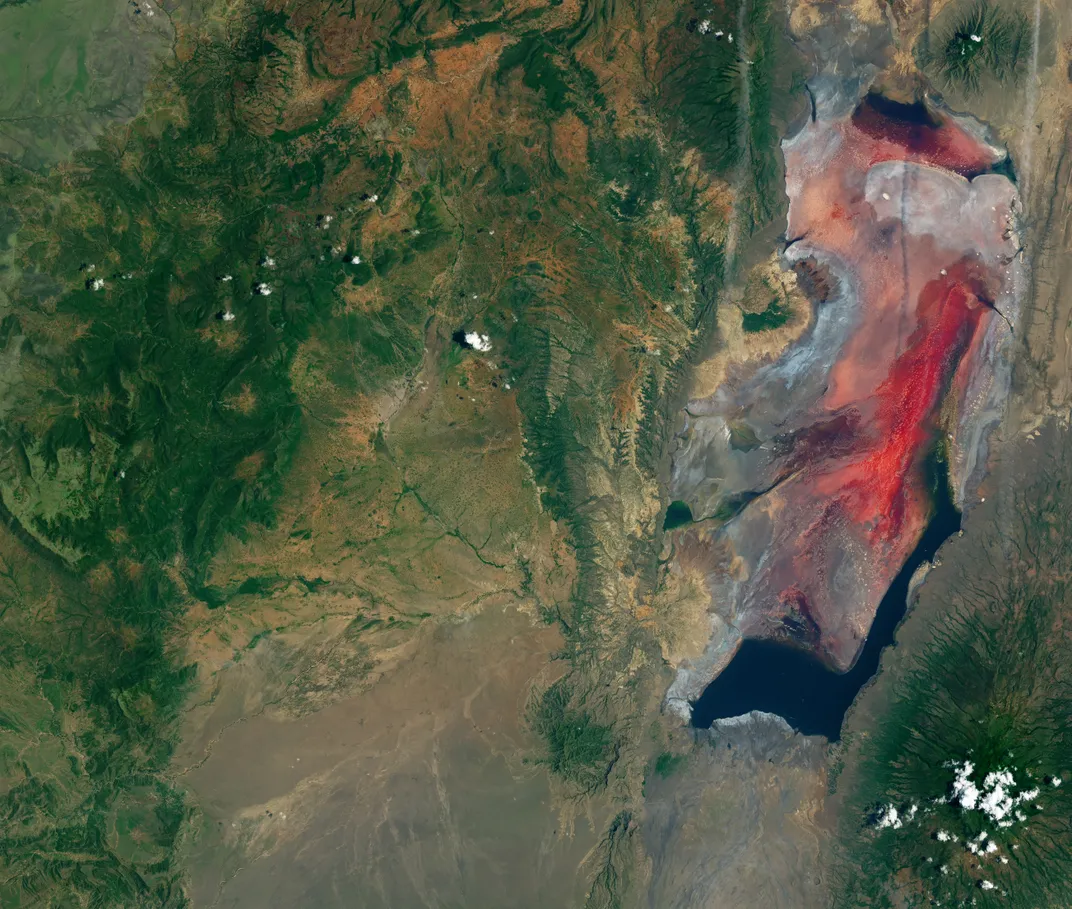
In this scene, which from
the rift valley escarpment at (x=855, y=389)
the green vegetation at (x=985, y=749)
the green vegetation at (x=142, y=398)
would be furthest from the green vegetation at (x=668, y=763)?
the green vegetation at (x=142, y=398)

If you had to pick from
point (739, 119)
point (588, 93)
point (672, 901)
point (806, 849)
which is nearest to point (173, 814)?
point (672, 901)

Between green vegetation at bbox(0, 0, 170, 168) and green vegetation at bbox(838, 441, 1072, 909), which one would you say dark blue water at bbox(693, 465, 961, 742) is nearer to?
green vegetation at bbox(838, 441, 1072, 909)

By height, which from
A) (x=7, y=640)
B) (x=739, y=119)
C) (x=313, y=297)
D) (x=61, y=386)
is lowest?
(x=7, y=640)

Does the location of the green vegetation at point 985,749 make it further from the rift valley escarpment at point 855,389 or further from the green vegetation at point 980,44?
the green vegetation at point 980,44

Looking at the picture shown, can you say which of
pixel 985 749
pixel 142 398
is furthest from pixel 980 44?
pixel 142 398

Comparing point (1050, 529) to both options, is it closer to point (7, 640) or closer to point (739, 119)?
point (739, 119)

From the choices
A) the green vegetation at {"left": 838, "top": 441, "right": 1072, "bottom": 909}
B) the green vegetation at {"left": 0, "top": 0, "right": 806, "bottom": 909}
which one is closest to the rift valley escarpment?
the green vegetation at {"left": 838, "top": 441, "right": 1072, "bottom": 909}
